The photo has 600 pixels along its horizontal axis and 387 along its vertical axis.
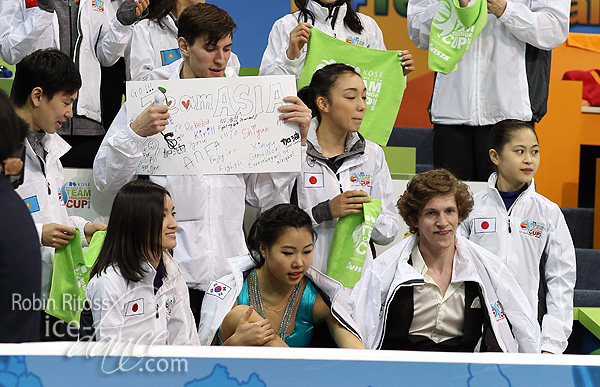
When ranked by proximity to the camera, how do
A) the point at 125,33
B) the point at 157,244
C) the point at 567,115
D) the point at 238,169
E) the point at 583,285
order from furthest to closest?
the point at 567,115
the point at 583,285
the point at 125,33
the point at 238,169
the point at 157,244

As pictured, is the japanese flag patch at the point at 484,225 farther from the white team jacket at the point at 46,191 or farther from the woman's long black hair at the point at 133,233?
the white team jacket at the point at 46,191

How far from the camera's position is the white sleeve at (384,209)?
12.1 feet

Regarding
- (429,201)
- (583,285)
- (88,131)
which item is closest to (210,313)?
(429,201)

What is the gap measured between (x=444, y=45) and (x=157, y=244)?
2.13 meters

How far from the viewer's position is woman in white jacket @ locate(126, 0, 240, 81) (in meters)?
4.24

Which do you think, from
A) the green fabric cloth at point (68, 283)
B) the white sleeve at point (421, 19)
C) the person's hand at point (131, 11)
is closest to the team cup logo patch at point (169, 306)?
the green fabric cloth at point (68, 283)

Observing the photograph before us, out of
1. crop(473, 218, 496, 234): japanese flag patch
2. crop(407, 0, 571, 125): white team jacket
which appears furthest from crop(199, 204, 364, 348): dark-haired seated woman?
crop(407, 0, 571, 125): white team jacket

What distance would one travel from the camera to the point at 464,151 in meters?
4.49

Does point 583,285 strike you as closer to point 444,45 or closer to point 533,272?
point 533,272

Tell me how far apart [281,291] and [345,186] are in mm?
739

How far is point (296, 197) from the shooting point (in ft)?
12.5

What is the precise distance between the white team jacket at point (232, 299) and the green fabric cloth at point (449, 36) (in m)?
1.58

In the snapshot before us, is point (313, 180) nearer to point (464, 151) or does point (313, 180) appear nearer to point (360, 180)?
point (360, 180)

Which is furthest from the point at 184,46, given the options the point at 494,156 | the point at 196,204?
the point at 494,156
